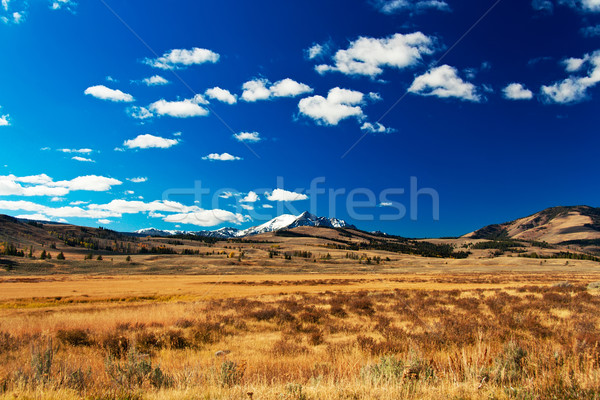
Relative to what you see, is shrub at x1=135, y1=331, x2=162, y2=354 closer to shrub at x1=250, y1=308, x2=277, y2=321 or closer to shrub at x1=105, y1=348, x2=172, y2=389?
shrub at x1=105, y1=348, x2=172, y2=389

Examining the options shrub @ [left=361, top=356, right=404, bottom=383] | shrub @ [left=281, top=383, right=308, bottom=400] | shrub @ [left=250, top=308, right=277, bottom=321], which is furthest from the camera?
shrub @ [left=250, top=308, right=277, bottom=321]

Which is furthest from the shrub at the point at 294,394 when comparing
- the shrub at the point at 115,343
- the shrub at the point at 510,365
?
the shrub at the point at 115,343

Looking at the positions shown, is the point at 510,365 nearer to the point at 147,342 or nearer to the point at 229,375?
the point at 229,375

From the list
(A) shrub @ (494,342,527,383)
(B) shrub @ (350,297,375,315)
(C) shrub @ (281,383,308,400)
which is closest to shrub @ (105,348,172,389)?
(C) shrub @ (281,383,308,400)

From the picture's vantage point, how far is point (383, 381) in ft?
21.2

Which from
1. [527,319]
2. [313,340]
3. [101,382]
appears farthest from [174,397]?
[527,319]

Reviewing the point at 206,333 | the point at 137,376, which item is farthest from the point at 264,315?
the point at 137,376

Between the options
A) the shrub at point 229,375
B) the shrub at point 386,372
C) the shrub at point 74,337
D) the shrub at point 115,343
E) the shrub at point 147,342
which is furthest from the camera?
the shrub at point 74,337

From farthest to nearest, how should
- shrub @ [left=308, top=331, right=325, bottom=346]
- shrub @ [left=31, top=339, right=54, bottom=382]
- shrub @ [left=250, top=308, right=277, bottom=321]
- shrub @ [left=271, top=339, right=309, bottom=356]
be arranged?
shrub @ [left=250, top=308, right=277, bottom=321]
shrub @ [left=308, top=331, right=325, bottom=346]
shrub @ [left=271, top=339, right=309, bottom=356]
shrub @ [left=31, top=339, right=54, bottom=382]

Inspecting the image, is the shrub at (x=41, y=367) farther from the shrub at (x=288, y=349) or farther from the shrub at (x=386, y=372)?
the shrub at (x=386, y=372)

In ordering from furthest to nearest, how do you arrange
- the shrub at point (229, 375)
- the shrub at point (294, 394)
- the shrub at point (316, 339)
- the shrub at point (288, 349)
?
the shrub at point (316, 339), the shrub at point (288, 349), the shrub at point (229, 375), the shrub at point (294, 394)

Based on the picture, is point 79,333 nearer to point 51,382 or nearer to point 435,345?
point 51,382

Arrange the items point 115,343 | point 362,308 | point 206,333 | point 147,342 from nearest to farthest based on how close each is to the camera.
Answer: point 115,343, point 147,342, point 206,333, point 362,308

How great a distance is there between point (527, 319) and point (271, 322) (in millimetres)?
12862
